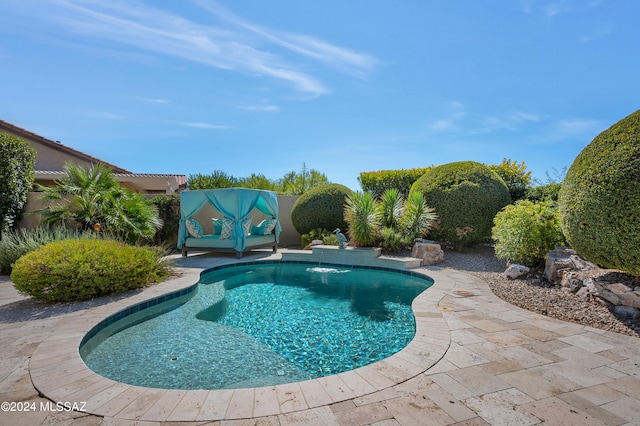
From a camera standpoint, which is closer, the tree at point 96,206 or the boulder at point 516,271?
the boulder at point 516,271

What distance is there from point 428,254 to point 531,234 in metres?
2.51

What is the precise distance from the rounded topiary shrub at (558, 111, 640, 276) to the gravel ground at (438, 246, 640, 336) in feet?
2.29

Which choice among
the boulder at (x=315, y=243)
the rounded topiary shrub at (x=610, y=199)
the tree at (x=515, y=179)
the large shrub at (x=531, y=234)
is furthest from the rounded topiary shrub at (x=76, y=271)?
the tree at (x=515, y=179)

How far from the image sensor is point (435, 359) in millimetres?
3025

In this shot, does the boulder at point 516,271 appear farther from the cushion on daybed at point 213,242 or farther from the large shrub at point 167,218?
the large shrub at point 167,218

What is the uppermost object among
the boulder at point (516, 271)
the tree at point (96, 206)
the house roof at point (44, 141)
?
the house roof at point (44, 141)

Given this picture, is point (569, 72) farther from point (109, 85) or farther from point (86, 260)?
point (109, 85)

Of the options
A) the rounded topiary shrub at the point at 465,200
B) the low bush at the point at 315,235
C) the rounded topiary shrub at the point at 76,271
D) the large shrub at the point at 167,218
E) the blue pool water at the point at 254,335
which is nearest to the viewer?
the blue pool water at the point at 254,335

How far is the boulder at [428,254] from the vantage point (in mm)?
8430

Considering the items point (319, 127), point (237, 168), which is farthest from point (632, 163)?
point (237, 168)

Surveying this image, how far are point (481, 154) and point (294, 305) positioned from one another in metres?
8.65

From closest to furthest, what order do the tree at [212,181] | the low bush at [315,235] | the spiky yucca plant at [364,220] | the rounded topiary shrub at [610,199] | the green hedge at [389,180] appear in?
the rounded topiary shrub at [610,199] → the spiky yucca plant at [364,220] → the low bush at [315,235] → the green hedge at [389,180] → the tree at [212,181]

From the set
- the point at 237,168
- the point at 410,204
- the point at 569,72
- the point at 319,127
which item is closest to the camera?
the point at 569,72

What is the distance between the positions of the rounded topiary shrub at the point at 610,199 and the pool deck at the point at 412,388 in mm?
1105
